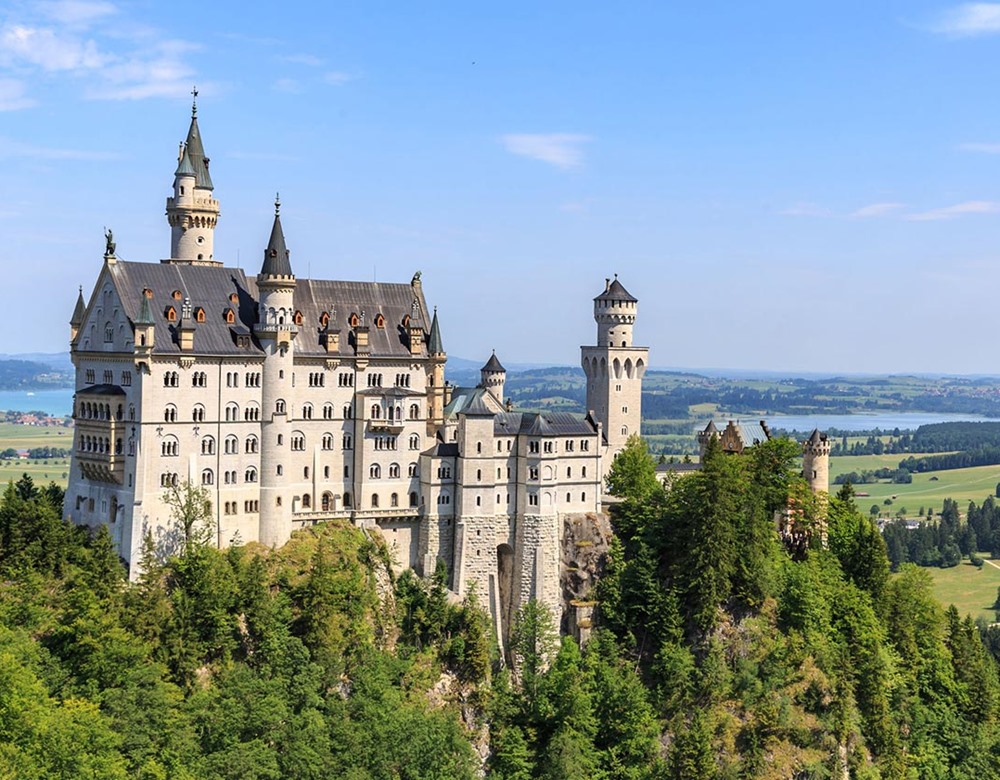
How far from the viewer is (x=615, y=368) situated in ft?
371

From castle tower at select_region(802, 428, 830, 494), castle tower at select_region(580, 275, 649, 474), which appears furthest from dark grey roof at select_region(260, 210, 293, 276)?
castle tower at select_region(802, 428, 830, 494)

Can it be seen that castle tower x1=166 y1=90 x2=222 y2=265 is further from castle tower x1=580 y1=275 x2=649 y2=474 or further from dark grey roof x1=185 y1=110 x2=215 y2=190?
castle tower x1=580 y1=275 x2=649 y2=474

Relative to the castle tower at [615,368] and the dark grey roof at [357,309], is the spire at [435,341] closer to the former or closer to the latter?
the dark grey roof at [357,309]

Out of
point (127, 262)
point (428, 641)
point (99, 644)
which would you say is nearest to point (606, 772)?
point (428, 641)

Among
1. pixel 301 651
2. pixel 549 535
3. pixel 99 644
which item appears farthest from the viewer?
pixel 549 535

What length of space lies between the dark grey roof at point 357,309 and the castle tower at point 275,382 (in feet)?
8.35

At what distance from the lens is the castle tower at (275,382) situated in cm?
9481

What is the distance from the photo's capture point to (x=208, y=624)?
86812mm

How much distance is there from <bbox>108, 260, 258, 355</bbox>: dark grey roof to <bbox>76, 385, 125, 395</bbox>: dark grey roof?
399 centimetres

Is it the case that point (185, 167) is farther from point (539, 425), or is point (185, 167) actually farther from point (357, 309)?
point (539, 425)

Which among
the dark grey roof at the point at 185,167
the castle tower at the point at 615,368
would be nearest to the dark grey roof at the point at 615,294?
the castle tower at the point at 615,368

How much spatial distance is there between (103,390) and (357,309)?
1988cm

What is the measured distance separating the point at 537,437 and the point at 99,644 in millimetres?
34554

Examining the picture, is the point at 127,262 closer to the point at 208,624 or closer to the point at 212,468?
the point at 212,468
